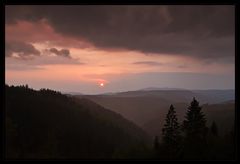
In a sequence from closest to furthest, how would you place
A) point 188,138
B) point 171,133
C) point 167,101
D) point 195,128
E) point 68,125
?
point 171,133 < point 188,138 < point 195,128 < point 167,101 < point 68,125

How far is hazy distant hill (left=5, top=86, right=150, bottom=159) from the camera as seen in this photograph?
22595 millimetres

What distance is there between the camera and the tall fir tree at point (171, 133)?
5715mm

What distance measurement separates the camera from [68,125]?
28.1 meters

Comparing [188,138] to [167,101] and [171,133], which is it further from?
[167,101]

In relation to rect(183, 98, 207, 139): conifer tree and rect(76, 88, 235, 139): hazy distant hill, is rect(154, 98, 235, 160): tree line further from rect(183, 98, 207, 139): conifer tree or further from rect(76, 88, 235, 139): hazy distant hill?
rect(76, 88, 235, 139): hazy distant hill

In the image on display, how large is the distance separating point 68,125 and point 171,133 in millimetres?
23087

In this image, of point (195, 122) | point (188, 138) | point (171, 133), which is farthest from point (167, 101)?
point (171, 133)

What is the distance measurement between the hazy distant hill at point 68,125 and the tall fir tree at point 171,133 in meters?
14.9

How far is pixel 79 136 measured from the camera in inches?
1051

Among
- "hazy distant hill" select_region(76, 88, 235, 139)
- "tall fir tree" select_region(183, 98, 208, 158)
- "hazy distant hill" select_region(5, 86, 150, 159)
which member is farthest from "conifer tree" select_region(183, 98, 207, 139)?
"hazy distant hill" select_region(5, 86, 150, 159)

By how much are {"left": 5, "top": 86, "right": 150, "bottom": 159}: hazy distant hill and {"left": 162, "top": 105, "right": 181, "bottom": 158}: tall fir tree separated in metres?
14.9

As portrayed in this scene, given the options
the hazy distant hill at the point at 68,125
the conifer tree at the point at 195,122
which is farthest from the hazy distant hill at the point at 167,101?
the hazy distant hill at the point at 68,125
